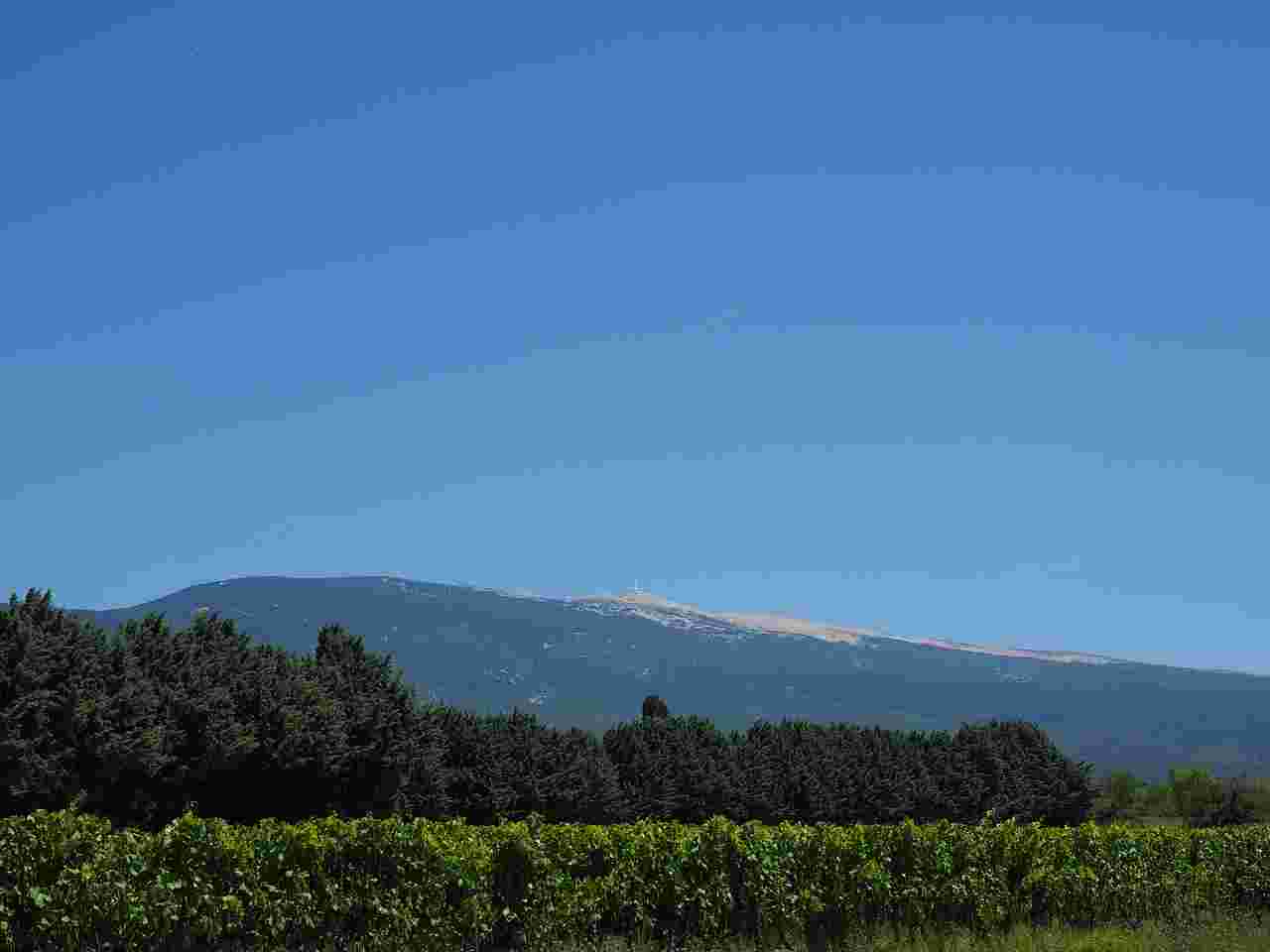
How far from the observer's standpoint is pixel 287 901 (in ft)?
81.7

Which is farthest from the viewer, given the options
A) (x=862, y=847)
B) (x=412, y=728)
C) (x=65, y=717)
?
(x=412, y=728)

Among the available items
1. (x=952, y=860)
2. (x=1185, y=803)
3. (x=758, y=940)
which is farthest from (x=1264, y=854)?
(x=1185, y=803)

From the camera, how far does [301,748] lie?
50.8m

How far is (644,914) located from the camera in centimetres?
2884

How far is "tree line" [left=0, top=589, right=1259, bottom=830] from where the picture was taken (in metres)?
Answer: 42.5

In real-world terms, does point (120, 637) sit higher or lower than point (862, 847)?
higher

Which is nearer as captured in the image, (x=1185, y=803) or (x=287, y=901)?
(x=287, y=901)

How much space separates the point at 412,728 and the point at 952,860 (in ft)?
94.8

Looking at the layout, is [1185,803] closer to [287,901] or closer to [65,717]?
[65,717]

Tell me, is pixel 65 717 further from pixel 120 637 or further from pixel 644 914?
pixel 644 914

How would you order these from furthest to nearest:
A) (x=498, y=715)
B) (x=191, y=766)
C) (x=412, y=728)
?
(x=498, y=715)
(x=412, y=728)
(x=191, y=766)

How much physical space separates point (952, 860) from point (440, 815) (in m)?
29.9

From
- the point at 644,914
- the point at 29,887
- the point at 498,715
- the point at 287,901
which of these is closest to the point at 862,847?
the point at 644,914

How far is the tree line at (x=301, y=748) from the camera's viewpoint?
4250 cm
